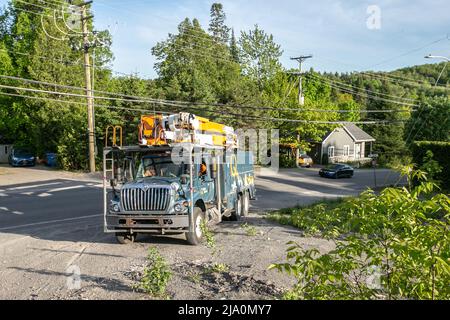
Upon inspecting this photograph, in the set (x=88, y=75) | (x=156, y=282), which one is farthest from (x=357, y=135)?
(x=156, y=282)

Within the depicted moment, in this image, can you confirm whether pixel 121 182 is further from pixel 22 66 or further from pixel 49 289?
pixel 22 66

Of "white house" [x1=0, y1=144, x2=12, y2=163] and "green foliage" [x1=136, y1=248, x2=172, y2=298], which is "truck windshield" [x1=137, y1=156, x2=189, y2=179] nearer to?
"green foliage" [x1=136, y1=248, x2=172, y2=298]

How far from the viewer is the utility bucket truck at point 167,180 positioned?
9.66 m

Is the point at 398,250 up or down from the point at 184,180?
up

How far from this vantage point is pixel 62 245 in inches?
407

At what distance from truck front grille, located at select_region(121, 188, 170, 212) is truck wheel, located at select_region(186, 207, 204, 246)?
874 millimetres

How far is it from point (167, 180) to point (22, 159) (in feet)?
112

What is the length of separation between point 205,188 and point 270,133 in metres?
35.6

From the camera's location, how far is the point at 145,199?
9703 millimetres

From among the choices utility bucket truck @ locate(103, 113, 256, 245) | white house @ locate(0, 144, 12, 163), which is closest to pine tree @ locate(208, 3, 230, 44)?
white house @ locate(0, 144, 12, 163)

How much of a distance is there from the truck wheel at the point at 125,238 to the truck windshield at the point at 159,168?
1556mm

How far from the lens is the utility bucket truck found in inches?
380

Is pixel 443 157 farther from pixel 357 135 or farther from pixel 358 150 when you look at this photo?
pixel 358 150
